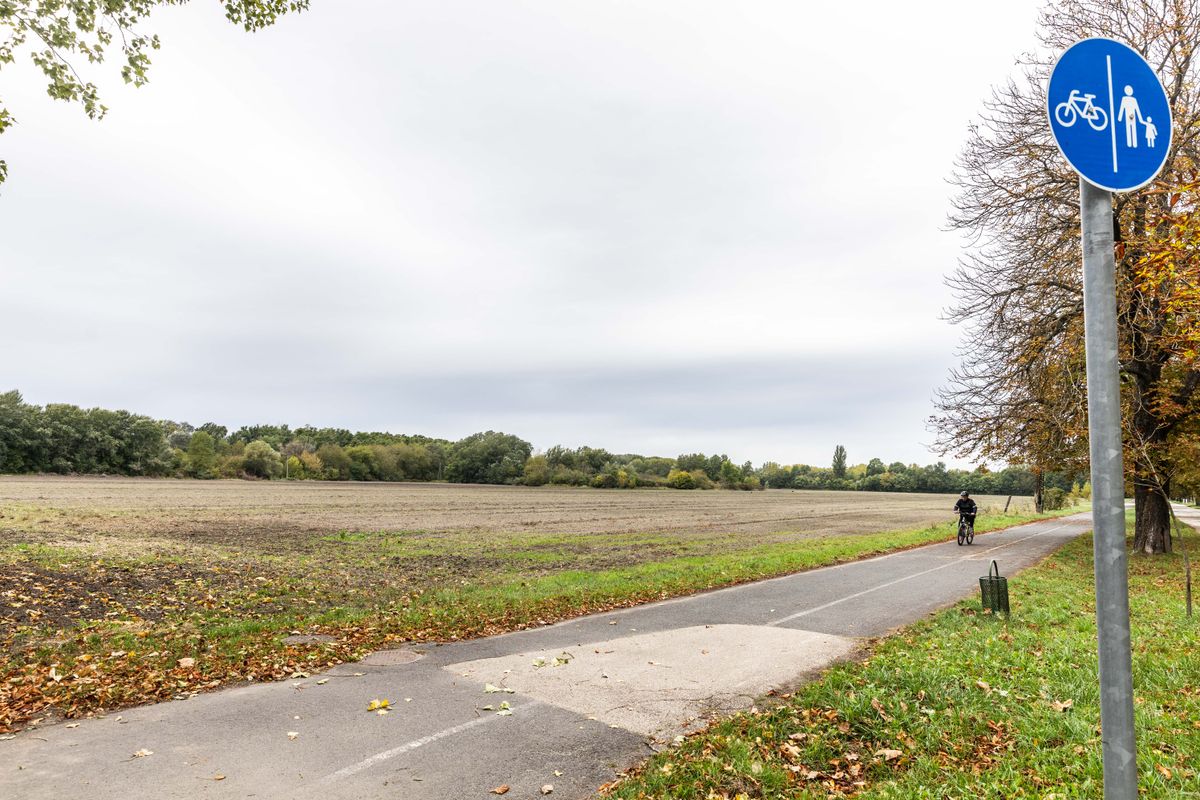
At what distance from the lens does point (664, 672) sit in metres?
7.67

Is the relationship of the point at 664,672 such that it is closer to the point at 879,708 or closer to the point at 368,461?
the point at 879,708

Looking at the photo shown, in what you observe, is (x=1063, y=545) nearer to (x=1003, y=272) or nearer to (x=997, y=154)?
(x=1003, y=272)

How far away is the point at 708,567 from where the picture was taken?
1647cm

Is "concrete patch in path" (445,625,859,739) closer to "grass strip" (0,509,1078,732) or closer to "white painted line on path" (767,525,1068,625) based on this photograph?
"white painted line on path" (767,525,1068,625)

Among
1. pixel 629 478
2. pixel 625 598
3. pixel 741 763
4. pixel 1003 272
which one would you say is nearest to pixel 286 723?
pixel 741 763

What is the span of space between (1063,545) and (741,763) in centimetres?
2416

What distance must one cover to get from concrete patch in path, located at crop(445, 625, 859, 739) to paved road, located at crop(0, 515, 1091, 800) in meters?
0.03

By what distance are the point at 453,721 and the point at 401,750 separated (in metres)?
0.69

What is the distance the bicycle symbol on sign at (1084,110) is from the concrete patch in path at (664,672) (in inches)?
211

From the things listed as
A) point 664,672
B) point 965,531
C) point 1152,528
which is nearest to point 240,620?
point 664,672

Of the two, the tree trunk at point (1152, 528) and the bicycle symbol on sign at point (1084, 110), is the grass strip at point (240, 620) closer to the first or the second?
the bicycle symbol on sign at point (1084, 110)

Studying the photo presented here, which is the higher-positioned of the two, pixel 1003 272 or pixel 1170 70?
pixel 1170 70

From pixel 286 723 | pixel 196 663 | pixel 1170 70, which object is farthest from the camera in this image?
pixel 1170 70

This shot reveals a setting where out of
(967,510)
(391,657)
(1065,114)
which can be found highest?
(1065,114)
